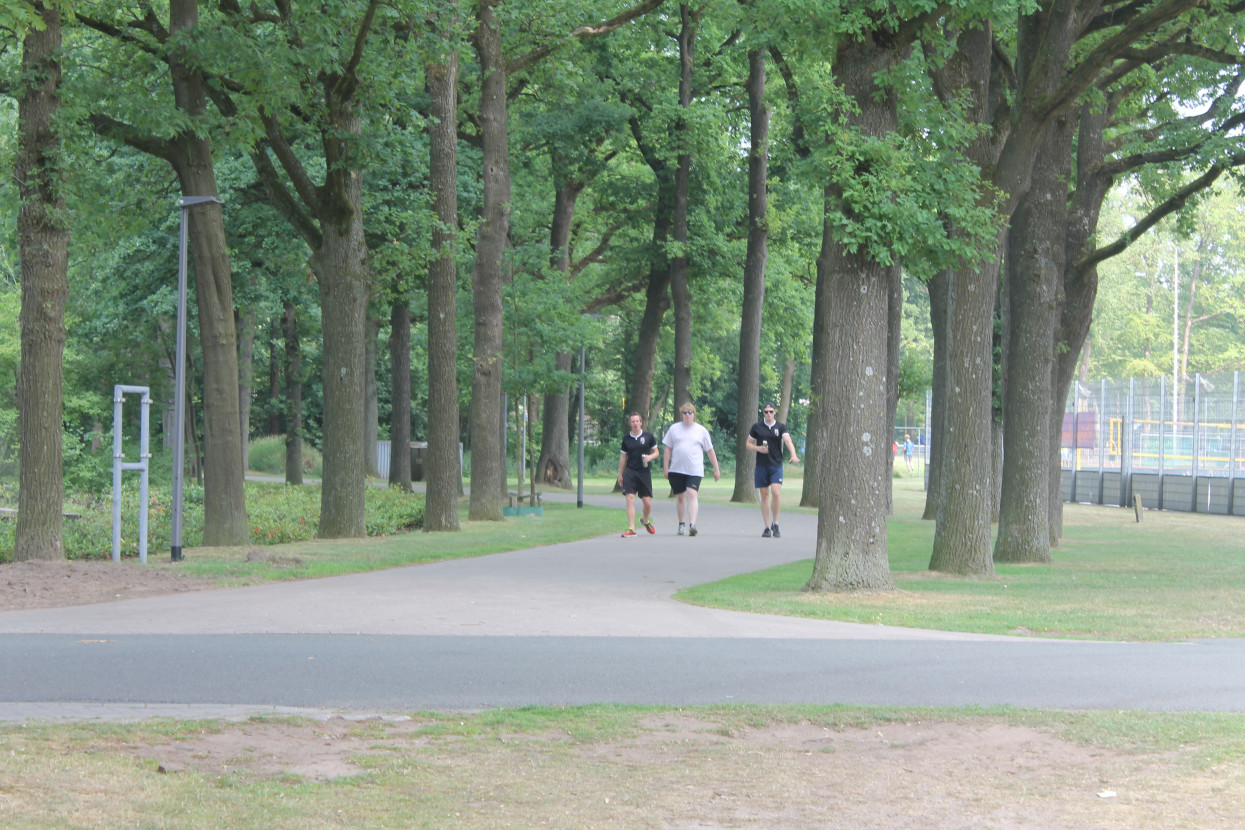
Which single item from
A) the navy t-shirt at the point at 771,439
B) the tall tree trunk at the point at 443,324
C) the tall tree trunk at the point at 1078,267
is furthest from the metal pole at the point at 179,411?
the tall tree trunk at the point at 1078,267

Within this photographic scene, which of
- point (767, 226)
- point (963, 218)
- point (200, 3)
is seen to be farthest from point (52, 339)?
point (767, 226)

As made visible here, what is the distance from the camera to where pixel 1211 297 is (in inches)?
3410

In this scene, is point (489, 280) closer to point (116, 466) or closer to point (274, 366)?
point (116, 466)

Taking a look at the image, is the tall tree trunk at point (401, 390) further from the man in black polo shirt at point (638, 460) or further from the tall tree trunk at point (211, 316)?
the tall tree trunk at point (211, 316)

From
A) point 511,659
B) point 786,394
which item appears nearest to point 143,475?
point 511,659

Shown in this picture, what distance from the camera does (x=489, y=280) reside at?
24.5 meters

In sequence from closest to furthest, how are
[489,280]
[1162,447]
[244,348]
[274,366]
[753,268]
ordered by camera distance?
[489,280]
[753,268]
[1162,447]
[244,348]
[274,366]

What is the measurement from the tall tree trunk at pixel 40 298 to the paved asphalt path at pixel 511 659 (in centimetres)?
341

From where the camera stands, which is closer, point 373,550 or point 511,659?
point 511,659

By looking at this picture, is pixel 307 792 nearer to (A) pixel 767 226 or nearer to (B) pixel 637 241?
(A) pixel 767 226

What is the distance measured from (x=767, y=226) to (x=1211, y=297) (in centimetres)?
6310

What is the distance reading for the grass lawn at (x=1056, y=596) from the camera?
11.5 metres

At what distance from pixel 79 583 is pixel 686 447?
10.1 meters

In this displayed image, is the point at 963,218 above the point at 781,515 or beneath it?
above
